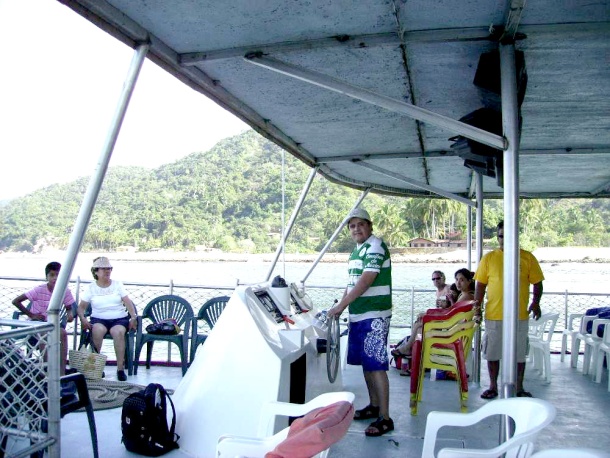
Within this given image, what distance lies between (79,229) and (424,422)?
2.61 m

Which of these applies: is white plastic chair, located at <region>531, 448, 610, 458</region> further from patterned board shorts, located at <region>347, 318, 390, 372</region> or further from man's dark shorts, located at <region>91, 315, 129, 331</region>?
man's dark shorts, located at <region>91, 315, 129, 331</region>

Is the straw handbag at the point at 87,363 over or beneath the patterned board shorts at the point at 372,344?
beneath

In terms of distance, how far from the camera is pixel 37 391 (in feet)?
8.94

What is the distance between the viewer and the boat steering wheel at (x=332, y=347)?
12.5 ft

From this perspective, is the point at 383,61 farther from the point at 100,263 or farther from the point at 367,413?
the point at 100,263

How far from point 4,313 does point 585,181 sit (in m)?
7.88

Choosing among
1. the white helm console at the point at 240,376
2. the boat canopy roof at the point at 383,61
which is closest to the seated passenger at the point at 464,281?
the boat canopy roof at the point at 383,61

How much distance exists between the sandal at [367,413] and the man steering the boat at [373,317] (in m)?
0.20

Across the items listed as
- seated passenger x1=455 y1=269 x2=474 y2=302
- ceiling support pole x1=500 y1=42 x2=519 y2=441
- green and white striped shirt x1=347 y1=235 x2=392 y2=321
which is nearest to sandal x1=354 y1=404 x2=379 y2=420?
green and white striped shirt x1=347 y1=235 x2=392 y2=321

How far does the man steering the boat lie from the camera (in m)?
3.78

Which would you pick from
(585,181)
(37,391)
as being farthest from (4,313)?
(585,181)

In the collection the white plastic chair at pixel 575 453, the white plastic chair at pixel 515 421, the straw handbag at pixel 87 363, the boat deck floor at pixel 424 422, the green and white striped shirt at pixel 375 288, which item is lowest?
the boat deck floor at pixel 424 422

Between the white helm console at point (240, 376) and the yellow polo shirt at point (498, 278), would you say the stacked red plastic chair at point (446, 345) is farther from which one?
the white helm console at point (240, 376)

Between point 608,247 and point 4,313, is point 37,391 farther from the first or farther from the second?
point 608,247
